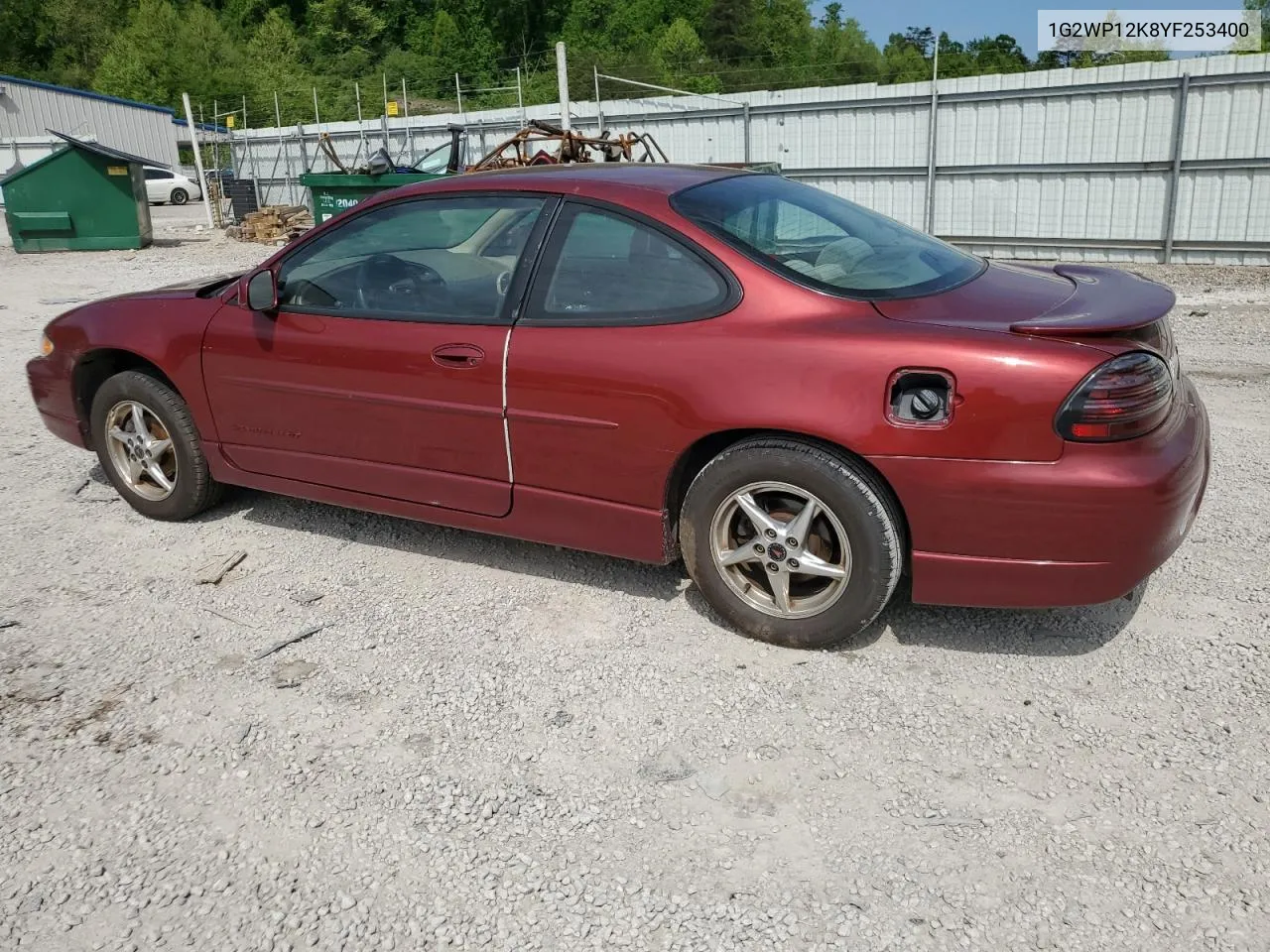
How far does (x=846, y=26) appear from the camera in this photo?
85500 millimetres

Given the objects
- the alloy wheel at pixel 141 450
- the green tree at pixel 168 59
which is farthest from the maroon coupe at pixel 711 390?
the green tree at pixel 168 59

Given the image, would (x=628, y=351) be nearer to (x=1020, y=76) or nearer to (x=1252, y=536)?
(x=1252, y=536)

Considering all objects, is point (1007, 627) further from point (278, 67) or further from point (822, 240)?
point (278, 67)

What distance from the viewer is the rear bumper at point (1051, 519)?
9.54 ft

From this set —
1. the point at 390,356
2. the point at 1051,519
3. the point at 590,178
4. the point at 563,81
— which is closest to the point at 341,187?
the point at 563,81

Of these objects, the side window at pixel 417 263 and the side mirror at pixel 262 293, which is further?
the side mirror at pixel 262 293

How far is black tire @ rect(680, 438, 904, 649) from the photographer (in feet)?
10.3

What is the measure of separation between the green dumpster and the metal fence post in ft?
32.5

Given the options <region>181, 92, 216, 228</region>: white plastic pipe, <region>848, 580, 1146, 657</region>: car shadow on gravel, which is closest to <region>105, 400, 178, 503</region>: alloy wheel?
<region>848, 580, 1146, 657</region>: car shadow on gravel

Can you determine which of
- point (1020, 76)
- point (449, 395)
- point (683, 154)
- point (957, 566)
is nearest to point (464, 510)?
point (449, 395)

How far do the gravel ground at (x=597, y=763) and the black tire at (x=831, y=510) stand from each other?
0.13 metres

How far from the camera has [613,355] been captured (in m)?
3.44

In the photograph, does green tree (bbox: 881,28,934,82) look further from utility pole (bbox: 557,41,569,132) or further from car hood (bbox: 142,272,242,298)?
car hood (bbox: 142,272,242,298)

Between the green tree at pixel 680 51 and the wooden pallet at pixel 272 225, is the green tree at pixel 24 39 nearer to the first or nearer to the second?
the green tree at pixel 680 51
